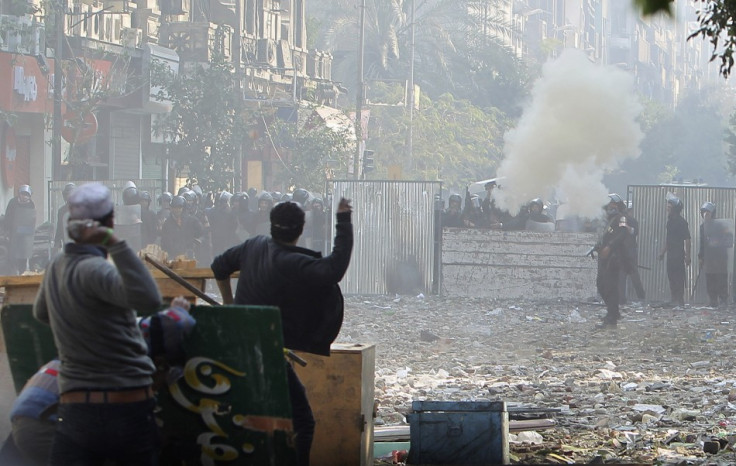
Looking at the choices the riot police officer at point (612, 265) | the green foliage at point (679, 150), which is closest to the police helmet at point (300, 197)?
the riot police officer at point (612, 265)

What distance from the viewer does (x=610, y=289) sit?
1569cm

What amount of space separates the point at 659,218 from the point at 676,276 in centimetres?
110

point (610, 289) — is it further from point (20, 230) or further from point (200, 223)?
point (20, 230)

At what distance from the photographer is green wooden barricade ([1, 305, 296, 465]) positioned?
14.7ft

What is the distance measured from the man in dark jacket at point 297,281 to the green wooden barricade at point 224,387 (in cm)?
83

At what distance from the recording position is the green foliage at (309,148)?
1378 inches

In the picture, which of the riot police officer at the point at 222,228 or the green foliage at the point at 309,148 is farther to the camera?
the green foliage at the point at 309,148

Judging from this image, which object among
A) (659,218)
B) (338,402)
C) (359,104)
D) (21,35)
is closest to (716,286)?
(659,218)

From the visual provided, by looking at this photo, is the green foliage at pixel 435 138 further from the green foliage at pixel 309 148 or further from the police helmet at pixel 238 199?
the police helmet at pixel 238 199

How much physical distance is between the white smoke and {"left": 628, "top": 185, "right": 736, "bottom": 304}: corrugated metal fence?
11.2 ft

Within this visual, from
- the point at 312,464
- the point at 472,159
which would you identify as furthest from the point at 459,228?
the point at 472,159

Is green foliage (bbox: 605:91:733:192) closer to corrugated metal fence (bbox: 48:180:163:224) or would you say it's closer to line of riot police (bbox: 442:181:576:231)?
corrugated metal fence (bbox: 48:180:163:224)

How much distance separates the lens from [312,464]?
250 inches

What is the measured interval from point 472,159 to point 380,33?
6.53 m
